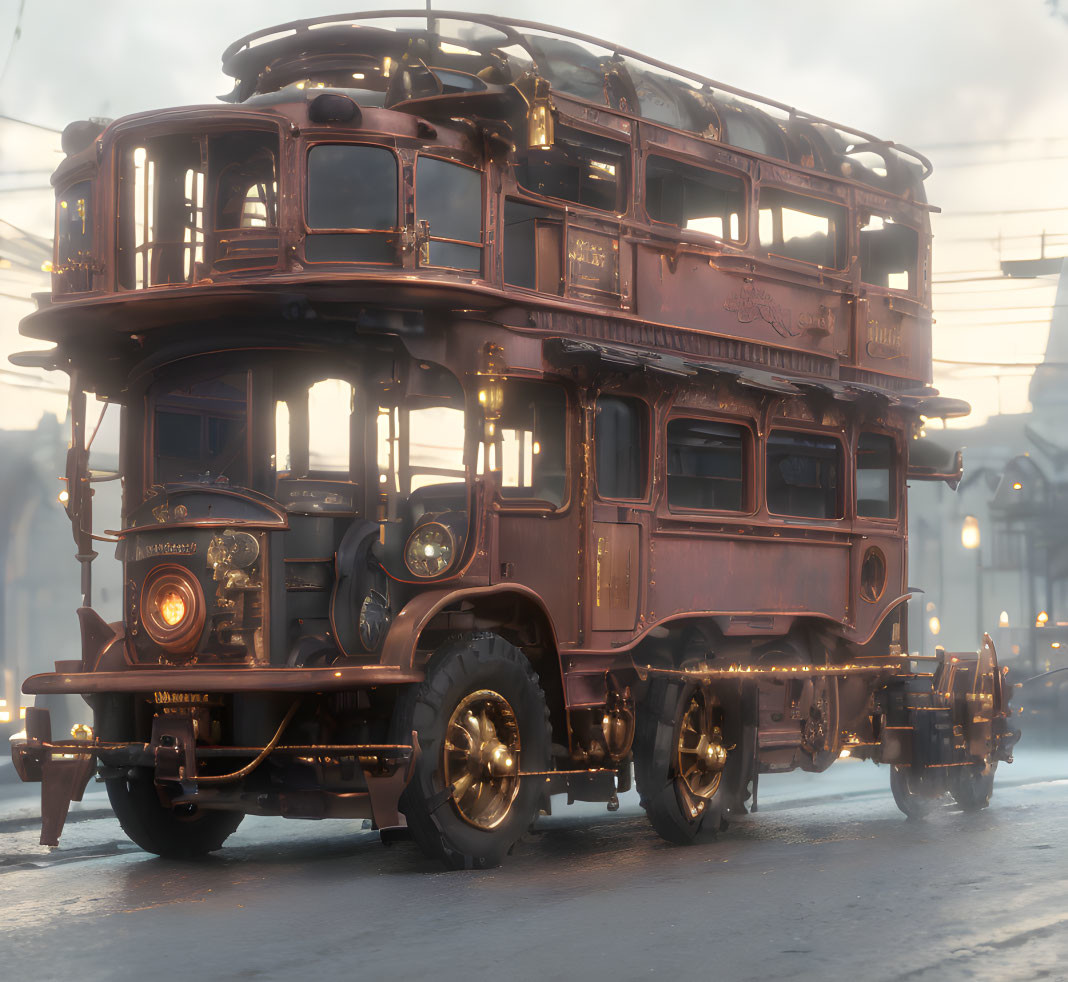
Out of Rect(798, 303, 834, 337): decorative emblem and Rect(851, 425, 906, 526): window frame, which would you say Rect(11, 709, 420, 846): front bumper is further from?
Rect(851, 425, 906, 526): window frame

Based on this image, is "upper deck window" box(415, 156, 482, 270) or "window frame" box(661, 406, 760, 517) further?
"window frame" box(661, 406, 760, 517)

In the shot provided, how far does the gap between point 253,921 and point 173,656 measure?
2.21 m

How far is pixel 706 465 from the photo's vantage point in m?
13.3

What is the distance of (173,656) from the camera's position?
10.3 metres

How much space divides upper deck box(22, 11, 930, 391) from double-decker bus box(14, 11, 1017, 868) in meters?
0.03

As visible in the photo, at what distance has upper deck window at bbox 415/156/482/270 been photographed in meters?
10.8

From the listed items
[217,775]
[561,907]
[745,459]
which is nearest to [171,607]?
[217,775]

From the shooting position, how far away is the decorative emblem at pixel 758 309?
13.6m

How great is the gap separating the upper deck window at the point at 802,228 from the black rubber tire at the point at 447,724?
4983 mm

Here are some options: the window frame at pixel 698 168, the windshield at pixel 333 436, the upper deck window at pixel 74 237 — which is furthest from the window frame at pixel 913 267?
the upper deck window at pixel 74 237

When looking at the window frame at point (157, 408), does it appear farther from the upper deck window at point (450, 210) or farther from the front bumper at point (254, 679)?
the upper deck window at point (450, 210)

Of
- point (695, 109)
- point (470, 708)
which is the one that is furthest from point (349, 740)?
point (695, 109)

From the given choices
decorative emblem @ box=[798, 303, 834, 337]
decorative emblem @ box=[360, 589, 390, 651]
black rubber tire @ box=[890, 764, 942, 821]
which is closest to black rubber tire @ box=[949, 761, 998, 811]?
black rubber tire @ box=[890, 764, 942, 821]

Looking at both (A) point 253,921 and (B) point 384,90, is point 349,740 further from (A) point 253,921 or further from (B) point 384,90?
(B) point 384,90
